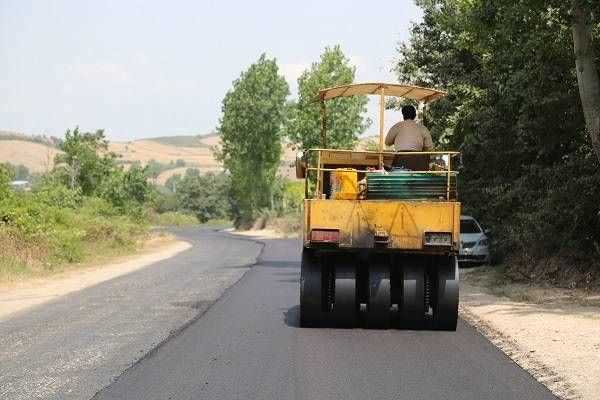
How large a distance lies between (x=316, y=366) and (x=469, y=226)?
17124 mm

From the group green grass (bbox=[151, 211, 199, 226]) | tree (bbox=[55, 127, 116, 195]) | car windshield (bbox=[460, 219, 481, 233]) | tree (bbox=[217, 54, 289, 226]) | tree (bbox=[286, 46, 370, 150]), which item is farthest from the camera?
green grass (bbox=[151, 211, 199, 226])

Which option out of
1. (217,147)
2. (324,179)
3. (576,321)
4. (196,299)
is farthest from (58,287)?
(217,147)

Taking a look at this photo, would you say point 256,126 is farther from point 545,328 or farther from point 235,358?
point 235,358

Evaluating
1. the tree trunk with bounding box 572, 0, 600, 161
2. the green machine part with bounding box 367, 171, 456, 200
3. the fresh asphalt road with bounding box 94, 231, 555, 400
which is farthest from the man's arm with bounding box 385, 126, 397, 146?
the tree trunk with bounding box 572, 0, 600, 161

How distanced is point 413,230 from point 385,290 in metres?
1.04

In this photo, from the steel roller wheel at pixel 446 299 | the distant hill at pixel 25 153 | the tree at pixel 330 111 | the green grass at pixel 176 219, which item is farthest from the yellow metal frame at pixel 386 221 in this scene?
the distant hill at pixel 25 153

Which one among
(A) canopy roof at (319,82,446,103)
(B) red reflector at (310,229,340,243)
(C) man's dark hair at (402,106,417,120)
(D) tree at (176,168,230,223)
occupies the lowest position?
(D) tree at (176,168,230,223)

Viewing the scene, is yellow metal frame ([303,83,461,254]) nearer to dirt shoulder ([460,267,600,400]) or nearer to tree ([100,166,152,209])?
dirt shoulder ([460,267,600,400])

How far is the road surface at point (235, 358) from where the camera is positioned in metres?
7.45

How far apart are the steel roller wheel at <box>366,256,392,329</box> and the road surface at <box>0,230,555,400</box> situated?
0.99ft

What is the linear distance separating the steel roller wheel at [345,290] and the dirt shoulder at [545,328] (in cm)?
180

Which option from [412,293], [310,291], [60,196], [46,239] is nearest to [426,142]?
[412,293]

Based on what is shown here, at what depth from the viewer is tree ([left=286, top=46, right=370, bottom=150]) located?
61.3m

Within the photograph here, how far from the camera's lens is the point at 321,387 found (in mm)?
7531
